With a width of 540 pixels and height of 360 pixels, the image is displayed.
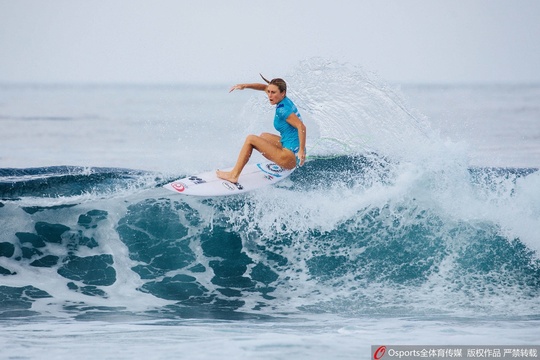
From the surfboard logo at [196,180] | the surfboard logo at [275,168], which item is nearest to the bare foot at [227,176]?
the surfboard logo at [196,180]

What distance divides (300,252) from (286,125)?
1548 millimetres

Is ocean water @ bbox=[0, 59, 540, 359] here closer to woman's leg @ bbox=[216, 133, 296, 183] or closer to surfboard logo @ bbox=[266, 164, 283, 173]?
surfboard logo @ bbox=[266, 164, 283, 173]

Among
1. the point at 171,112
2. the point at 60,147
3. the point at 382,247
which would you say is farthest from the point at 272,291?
the point at 171,112

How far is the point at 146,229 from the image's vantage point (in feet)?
28.3

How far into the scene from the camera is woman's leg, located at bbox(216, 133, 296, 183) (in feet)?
25.5

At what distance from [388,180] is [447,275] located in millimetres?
1389

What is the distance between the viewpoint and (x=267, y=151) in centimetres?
787

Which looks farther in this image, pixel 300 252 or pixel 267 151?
pixel 300 252

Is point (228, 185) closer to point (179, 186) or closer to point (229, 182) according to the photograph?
point (229, 182)

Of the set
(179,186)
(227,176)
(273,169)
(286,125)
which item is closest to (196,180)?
(179,186)

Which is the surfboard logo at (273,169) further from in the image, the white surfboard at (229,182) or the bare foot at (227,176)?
the bare foot at (227,176)

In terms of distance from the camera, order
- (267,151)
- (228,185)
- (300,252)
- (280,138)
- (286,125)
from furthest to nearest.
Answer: (300,252), (228,185), (280,138), (267,151), (286,125)

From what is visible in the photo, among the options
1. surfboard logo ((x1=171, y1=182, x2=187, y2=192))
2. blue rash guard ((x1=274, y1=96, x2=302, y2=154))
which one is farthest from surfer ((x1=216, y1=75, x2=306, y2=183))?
surfboard logo ((x1=171, y1=182, x2=187, y2=192))

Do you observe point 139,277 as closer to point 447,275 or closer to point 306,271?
point 306,271
